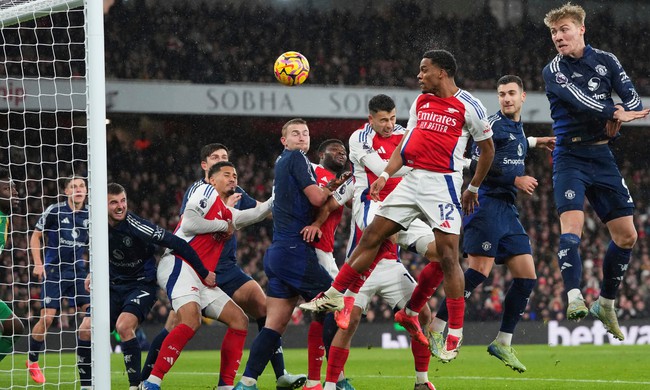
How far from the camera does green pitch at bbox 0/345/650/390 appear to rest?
9.29 meters

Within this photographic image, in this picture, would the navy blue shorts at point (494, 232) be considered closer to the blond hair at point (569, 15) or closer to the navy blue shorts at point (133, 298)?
the blond hair at point (569, 15)

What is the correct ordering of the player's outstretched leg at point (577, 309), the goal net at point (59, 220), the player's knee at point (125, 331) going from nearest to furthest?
the goal net at point (59, 220) < the player's outstretched leg at point (577, 309) < the player's knee at point (125, 331)

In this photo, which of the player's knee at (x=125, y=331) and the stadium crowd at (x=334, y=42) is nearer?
the player's knee at (x=125, y=331)

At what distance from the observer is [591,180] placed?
23.7 ft

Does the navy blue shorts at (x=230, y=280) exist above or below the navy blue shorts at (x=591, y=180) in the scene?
below

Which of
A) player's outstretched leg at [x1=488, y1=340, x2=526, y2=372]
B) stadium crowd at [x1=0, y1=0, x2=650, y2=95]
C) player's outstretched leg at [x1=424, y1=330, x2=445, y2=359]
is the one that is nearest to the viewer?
player's outstretched leg at [x1=424, y1=330, x2=445, y2=359]

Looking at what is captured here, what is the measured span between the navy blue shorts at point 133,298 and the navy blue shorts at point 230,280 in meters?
0.62

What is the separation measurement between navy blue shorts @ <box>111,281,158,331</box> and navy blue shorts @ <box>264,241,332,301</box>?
3.59 feet

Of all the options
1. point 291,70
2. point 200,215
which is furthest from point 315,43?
point 200,215


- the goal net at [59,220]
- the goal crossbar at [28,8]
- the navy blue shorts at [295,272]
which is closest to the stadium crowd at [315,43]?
the goal net at [59,220]

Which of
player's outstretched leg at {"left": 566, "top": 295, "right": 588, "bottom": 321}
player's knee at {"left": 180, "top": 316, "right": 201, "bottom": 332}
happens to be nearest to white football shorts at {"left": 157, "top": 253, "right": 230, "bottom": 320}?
player's knee at {"left": 180, "top": 316, "right": 201, "bottom": 332}

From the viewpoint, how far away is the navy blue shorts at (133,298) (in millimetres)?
7781

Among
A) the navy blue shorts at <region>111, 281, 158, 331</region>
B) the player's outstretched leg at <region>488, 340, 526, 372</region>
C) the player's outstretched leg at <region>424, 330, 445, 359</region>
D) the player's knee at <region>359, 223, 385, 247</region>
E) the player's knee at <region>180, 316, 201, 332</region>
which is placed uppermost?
the player's knee at <region>359, 223, 385, 247</region>

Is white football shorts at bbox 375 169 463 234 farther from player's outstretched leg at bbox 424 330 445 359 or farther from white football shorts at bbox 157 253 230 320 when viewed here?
Answer: white football shorts at bbox 157 253 230 320
